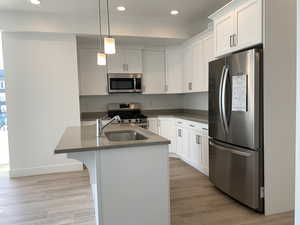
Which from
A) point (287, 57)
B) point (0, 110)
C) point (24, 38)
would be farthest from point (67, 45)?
point (287, 57)

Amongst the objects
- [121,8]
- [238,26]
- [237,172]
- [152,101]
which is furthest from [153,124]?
[238,26]

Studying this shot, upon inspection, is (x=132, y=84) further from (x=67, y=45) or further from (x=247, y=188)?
(x=247, y=188)

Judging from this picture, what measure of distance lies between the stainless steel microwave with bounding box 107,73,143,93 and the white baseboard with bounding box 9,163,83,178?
5.71 feet

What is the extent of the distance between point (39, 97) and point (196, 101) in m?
3.33

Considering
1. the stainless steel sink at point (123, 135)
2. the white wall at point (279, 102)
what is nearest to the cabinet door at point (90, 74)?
the stainless steel sink at point (123, 135)

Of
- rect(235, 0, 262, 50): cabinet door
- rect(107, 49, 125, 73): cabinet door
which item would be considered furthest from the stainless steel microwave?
rect(235, 0, 262, 50): cabinet door

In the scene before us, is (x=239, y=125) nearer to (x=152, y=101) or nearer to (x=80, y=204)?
(x=80, y=204)

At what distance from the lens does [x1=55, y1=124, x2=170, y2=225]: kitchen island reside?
196cm

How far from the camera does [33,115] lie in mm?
4047

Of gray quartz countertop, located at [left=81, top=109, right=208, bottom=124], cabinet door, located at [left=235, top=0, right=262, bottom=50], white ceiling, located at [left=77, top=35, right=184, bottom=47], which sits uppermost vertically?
white ceiling, located at [left=77, top=35, right=184, bottom=47]

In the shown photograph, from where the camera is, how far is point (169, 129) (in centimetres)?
491

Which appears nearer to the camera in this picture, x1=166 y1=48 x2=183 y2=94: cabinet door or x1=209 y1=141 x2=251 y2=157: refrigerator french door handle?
x1=209 y1=141 x2=251 y2=157: refrigerator french door handle

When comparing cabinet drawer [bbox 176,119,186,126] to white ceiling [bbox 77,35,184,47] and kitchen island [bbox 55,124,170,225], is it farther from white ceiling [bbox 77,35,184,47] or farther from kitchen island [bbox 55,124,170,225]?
kitchen island [bbox 55,124,170,225]

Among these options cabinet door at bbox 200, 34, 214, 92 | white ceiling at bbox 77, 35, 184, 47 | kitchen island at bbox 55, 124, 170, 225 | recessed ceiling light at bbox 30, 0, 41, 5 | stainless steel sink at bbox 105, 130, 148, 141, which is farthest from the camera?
white ceiling at bbox 77, 35, 184, 47
